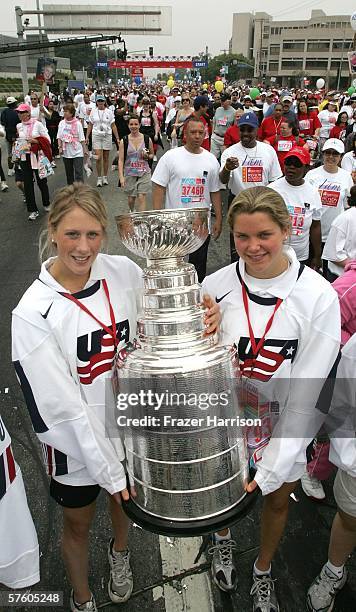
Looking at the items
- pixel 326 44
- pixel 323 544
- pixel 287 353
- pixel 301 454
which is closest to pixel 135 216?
pixel 287 353

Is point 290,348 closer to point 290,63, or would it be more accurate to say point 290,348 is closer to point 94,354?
point 94,354

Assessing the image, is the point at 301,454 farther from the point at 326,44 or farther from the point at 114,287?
the point at 326,44

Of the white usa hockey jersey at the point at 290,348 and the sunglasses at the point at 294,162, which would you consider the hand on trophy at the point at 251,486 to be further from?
the sunglasses at the point at 294,162

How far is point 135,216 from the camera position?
5.72 ft

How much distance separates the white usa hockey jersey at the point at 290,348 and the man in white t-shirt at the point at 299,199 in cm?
256

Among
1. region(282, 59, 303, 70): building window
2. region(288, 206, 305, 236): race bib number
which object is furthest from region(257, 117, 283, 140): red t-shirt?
region(282, 59, 303, 70): building window

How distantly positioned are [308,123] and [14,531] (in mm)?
13013

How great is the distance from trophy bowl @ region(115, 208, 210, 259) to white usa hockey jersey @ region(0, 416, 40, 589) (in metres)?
0.89

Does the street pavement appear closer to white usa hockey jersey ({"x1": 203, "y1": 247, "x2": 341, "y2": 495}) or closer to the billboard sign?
white usa hockey jersey ({"x1": 203, "y1": 247, "x2": 341, "y2": 495})

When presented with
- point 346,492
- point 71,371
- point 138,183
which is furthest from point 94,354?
point 138,183

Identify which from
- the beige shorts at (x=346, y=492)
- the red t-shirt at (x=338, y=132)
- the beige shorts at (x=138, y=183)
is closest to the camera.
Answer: the beige shorts at (x=346, y=492)

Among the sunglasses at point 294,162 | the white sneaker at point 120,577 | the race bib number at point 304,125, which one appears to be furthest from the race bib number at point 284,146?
the white sneaker at point 120,577

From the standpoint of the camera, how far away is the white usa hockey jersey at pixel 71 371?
176cm

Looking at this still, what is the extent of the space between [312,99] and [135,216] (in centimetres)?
1706
